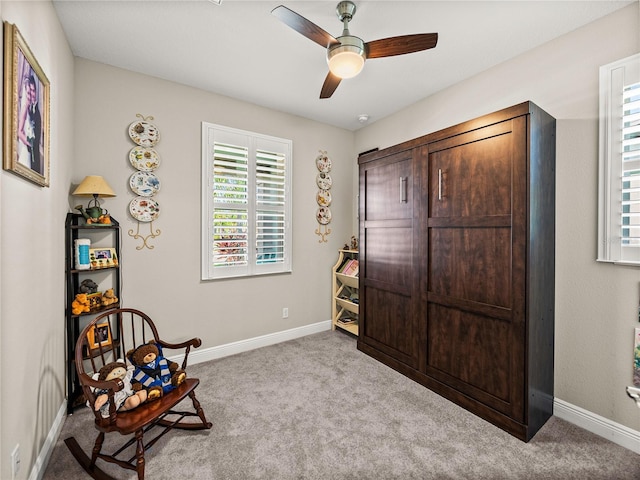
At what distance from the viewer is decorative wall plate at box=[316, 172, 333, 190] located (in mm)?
3776

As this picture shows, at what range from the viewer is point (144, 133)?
8.64 ft

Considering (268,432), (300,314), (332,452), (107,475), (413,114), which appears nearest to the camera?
(107,475)

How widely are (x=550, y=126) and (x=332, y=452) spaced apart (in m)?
2.62

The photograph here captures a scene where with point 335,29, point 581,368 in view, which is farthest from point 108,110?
point 581,368

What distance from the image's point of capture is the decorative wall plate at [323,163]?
148 inches

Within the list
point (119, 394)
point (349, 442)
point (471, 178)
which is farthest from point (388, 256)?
point (119, 394)

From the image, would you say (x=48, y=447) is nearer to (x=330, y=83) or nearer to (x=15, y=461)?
(x=15, y=461)

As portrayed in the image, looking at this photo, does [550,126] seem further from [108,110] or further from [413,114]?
[108,110]

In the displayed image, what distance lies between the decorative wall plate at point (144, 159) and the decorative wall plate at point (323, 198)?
6.06 feet

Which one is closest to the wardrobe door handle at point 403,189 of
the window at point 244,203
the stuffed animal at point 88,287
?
the window at point 244,203

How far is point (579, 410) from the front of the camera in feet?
6.59

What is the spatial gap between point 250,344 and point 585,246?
3.11m

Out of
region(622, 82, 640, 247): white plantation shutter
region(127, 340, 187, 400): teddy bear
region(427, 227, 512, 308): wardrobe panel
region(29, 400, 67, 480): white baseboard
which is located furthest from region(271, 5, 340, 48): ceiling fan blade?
region(29, 400, 67, 480): white baseboard

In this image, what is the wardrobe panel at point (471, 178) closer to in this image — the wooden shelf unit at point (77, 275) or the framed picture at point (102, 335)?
the wooden shelf unit at point (77, 275)
